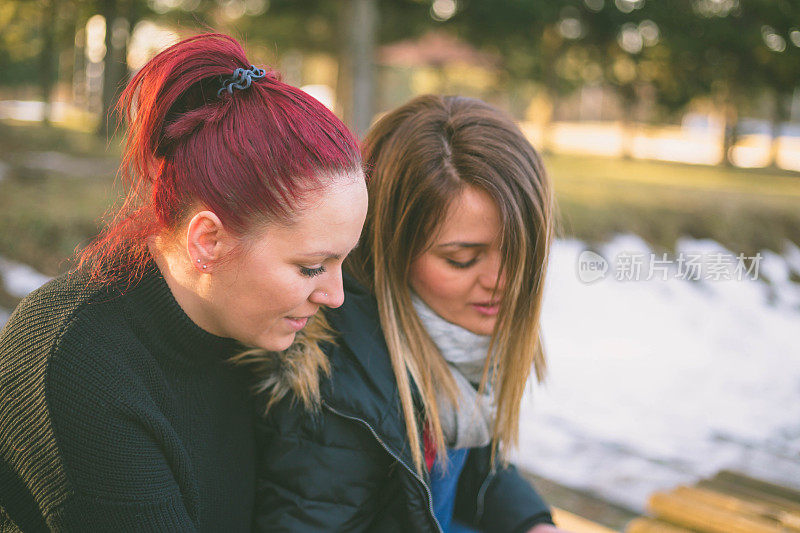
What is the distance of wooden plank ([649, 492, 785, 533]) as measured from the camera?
218 cm

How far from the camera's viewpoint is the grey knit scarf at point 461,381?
173 cm

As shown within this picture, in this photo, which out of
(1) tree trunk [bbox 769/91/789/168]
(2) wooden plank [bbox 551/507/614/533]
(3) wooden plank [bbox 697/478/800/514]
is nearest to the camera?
(2) wooden plank [bbox 551/507/614/533]

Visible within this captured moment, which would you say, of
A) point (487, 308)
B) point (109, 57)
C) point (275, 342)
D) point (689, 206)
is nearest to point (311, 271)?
point (275, 342)

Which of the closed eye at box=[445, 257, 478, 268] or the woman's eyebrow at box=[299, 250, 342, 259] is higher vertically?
the woman's eyebrow at box=[299, 250, 342, 259]

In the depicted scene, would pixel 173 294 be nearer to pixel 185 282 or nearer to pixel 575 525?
pixel 185 282

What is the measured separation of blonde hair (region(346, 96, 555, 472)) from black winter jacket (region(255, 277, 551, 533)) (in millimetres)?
64

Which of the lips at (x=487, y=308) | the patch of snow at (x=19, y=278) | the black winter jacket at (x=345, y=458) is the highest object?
the lips at (x=487, y=308)

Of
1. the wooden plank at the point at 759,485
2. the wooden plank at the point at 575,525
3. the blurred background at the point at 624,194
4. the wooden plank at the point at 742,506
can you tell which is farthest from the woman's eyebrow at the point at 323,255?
the blurred background at the point at 624,194

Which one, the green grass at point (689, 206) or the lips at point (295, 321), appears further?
the green grass at point (689, 206)

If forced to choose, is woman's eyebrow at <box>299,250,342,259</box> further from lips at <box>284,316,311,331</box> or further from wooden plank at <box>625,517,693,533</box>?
wooden plank at <box>625,517,693,533</box>

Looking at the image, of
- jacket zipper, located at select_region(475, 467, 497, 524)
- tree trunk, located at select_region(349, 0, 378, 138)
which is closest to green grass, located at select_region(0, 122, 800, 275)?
tree trunk, located at select_region(349, 0, 378, 138)

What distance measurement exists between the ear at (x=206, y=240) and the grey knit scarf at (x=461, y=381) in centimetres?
61

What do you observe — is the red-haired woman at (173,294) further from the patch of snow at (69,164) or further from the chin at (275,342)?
the patch of snow at (69,164)

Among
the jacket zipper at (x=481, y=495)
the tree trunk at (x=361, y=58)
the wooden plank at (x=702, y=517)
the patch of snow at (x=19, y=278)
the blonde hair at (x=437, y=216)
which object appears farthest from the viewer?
the tree trunk at (x=361, y=58)
